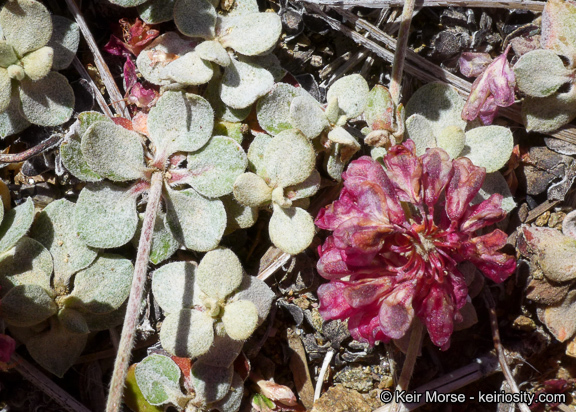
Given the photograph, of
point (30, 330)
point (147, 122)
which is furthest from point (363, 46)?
point (30, 330)

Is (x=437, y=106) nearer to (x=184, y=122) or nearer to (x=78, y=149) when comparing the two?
(x=184, y=122)

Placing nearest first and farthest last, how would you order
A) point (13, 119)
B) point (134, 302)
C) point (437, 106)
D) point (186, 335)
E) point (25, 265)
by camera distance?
point (134, 302), point (186, 335), point (25, 265), point (13, 119), point (437, 106)

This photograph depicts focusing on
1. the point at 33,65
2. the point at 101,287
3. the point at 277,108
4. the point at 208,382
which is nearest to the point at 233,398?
the point at 208,382

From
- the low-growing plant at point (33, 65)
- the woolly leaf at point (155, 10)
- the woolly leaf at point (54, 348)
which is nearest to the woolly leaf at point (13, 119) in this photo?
the low-growing plant at point (33, 65)

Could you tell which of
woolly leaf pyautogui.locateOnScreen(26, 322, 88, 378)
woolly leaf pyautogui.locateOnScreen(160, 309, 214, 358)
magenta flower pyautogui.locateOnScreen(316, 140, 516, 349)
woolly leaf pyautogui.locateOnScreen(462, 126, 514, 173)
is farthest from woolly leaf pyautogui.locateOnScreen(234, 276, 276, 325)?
woolly leaf pyautogui.locateOnScreen(462, 126, 514, 173)

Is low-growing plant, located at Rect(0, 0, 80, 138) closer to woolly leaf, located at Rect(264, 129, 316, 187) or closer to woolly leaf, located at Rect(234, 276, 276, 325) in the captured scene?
woolly leaf, located at Rect(264, 129, 316, 187)

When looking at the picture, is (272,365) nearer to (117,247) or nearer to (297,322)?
(297,322)
